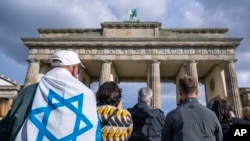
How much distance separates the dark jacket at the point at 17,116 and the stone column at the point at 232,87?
2296cm

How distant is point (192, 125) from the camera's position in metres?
2.60

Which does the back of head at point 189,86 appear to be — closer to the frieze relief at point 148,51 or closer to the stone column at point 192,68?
the stone column at point 192,68

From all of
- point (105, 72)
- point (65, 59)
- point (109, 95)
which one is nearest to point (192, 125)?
point (109, 95)

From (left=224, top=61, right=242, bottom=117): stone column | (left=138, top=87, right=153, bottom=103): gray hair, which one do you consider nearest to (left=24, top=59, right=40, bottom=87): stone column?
(left=224, top=61, right=242, bottom=117): stone column

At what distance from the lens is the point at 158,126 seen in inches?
164

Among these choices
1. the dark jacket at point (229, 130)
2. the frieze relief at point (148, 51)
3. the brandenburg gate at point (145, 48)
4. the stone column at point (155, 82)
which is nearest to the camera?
the dark jacket at point (229, 130)

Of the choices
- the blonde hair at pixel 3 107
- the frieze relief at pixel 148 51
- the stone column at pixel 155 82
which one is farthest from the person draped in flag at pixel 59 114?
the frieze relief at pixel 148 51

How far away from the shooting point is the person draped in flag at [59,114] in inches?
75.3

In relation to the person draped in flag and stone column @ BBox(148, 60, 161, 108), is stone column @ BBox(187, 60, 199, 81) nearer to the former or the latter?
stone column @ BBox(148, 60, 161, 108)

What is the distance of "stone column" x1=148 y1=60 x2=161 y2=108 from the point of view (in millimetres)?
22177

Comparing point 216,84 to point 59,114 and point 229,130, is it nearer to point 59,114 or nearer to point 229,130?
point 229,130

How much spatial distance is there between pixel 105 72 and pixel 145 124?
19.7m

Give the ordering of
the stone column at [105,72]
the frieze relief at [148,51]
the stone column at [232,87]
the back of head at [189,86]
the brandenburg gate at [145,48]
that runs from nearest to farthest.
Result: the back of head at [189,86], the stone column at [232,87], the stone column at [105,72], the brandenburg gate at [145,48], the frieze relief at [148,51]

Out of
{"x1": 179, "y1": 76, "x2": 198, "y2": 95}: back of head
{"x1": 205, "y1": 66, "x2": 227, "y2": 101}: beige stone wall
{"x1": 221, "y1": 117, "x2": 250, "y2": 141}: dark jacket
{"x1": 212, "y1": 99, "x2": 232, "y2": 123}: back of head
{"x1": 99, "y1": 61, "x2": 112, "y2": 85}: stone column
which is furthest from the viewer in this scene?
{"x1": 205, "y1": 66, "x2": 227, "y2": 101}: beige stone wall
